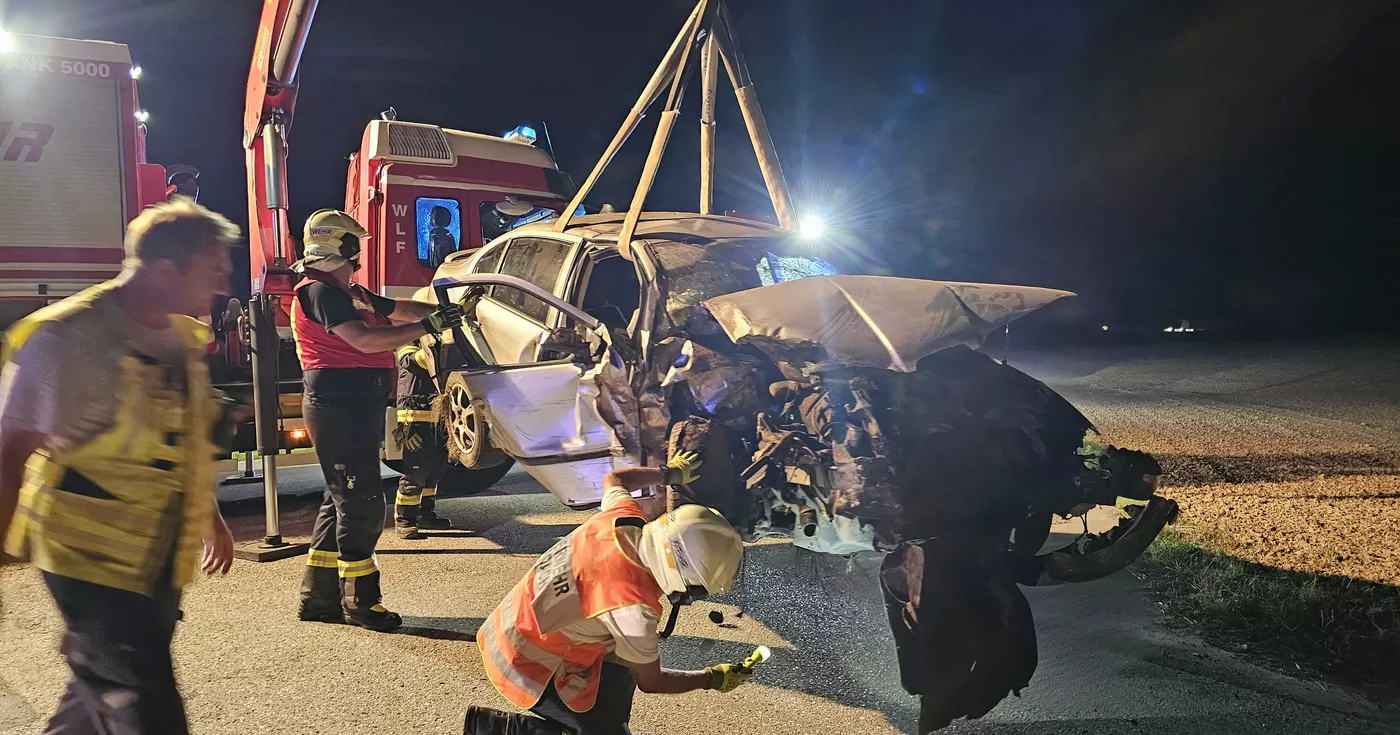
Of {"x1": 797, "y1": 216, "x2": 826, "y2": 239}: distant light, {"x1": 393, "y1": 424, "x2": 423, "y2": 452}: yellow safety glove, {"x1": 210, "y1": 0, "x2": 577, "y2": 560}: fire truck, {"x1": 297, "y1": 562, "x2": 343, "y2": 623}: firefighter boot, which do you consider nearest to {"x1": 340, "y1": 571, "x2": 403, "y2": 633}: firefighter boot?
{"x1": 297, "y1": 562, "x2": 343, "y2": 623}: firefighter boot

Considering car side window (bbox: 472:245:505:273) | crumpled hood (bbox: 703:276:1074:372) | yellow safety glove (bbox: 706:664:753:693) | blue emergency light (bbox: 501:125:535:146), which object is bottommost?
yellow safety glove (bbox: 706:664:753:693)

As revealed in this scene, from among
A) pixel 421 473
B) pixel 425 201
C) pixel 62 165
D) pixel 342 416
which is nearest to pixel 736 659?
pixel 342 416

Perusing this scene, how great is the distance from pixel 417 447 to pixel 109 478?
358 centimetres

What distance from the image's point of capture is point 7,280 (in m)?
6.43

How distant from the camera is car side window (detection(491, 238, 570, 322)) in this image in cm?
485

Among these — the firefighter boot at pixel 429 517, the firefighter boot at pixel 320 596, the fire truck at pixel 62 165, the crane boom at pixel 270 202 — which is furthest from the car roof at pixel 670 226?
the fire truck at pixel 62 165

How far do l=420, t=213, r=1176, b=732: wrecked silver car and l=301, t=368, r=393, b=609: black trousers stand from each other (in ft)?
2.35

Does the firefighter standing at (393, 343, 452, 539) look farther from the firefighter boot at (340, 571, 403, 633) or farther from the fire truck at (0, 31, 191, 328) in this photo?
the fire truck at (0, 31, 191, 328)

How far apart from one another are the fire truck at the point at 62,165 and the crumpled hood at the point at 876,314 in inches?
235

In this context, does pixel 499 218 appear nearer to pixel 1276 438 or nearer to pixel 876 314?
pixel 876 314

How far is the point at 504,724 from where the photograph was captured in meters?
2.29

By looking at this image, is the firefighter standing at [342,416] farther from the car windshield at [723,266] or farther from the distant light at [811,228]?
the distant light at [811,228]

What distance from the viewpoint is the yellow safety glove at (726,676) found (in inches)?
89.3

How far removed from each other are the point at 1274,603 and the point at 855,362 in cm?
249
